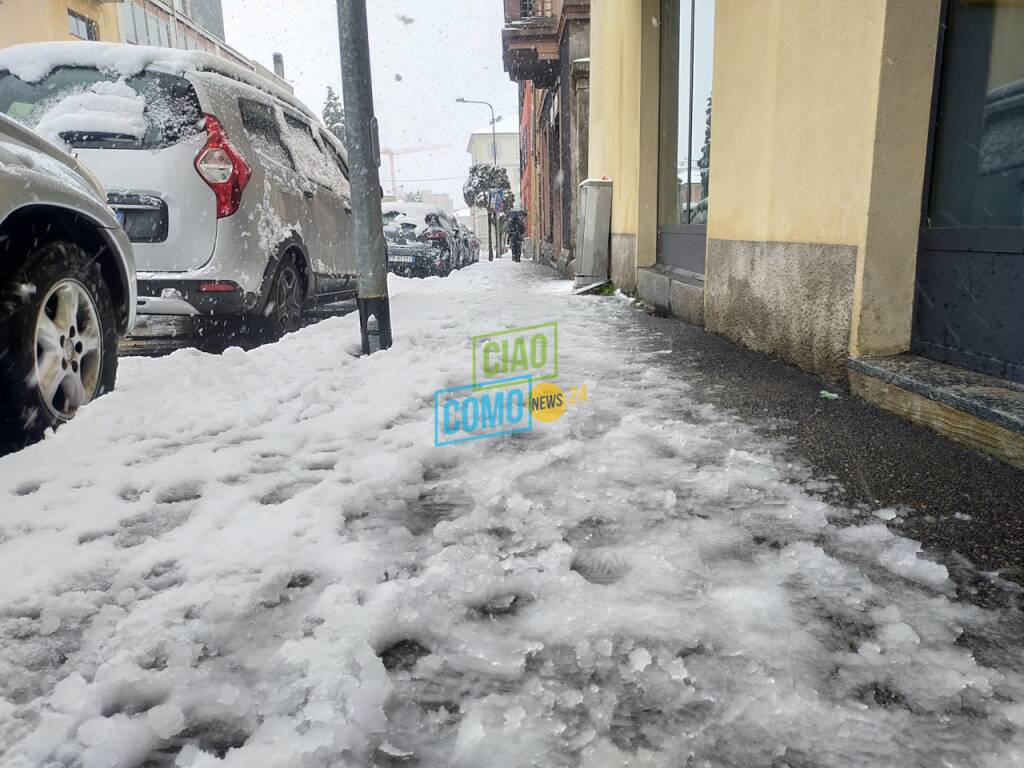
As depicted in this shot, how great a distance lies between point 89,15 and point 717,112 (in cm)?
3141

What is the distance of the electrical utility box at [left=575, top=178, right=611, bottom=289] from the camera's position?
9.69 metres

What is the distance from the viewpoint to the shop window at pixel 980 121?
290cm

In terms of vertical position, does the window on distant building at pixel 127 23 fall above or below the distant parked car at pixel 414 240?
above

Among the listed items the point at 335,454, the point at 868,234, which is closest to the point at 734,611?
the point at 335,454

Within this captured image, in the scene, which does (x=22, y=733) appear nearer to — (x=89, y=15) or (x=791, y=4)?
(x=791, y=4)

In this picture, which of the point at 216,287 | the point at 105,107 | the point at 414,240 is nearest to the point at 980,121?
the point at 216,287

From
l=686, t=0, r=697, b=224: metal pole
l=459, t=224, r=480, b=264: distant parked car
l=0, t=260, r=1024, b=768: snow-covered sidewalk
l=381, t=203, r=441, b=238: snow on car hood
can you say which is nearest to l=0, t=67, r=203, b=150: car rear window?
l=0, t=260, r=1024, b=768: snow-covered sidewalk

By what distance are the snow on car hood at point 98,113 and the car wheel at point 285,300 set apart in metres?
1.23

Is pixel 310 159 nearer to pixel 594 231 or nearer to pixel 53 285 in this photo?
pixel 53 285

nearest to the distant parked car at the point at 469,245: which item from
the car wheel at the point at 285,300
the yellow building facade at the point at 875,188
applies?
the car wheel at the point at 285,300

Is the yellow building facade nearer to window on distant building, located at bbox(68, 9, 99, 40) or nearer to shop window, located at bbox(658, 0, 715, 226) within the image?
shop window, located at bbox(658, 0, 715, 226)

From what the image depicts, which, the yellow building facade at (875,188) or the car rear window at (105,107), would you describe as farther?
the car rear window at (105,107)

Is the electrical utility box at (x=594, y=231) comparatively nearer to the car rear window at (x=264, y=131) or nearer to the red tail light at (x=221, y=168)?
the car rear window at (x=264, y=131)

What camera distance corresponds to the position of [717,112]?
5.40 m
